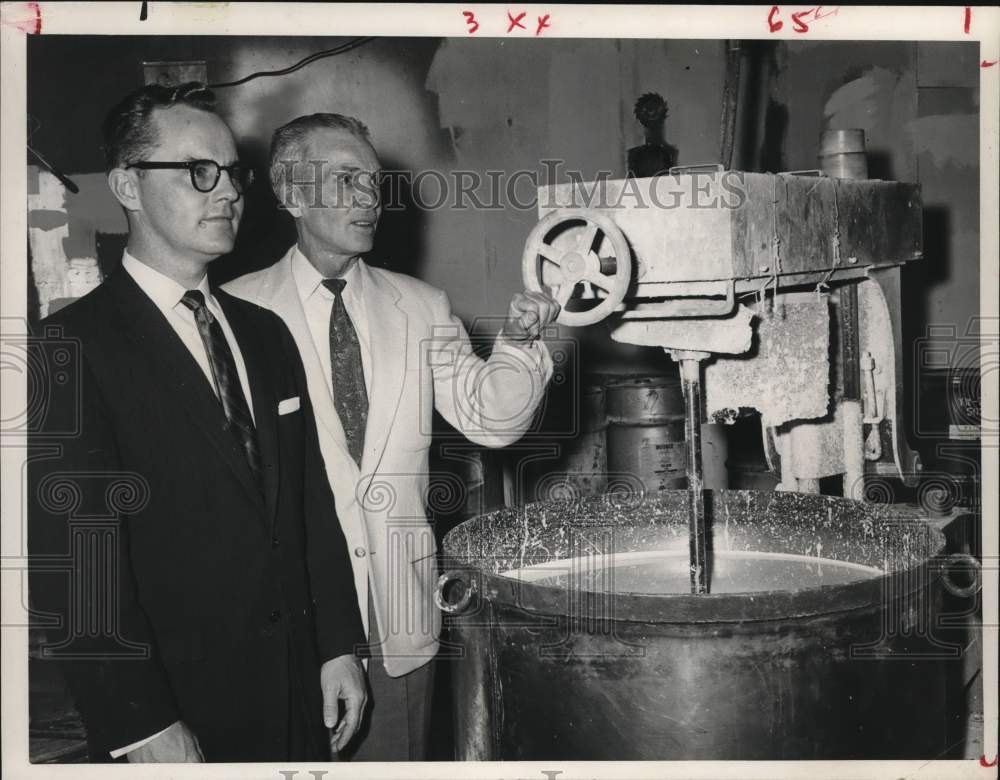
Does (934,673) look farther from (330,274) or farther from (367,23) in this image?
(367,23)

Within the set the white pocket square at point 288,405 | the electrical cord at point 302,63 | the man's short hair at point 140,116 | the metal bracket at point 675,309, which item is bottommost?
the white pocket square at point 288,405

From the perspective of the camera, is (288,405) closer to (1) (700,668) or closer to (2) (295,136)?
(2) (295,136)

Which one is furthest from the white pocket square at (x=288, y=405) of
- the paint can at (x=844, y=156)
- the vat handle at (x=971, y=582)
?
the paint can at (x=844, y=156)

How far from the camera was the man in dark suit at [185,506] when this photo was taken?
1845 millimetres

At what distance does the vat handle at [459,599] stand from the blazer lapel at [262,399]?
35cm

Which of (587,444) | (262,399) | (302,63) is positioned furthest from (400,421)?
(587,444)

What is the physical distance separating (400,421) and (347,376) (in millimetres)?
158

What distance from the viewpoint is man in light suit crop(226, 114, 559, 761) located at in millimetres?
2336

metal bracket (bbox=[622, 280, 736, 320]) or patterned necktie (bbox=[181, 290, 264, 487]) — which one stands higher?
metal bracket (bbox=[622, 280, 736, 320])

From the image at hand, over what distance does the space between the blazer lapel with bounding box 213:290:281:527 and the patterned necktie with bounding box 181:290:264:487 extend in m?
0.02

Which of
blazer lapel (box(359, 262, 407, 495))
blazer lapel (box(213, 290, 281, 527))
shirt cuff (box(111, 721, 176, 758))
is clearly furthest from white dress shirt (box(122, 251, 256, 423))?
shirt cuff (box(111, 721, 176, 758))

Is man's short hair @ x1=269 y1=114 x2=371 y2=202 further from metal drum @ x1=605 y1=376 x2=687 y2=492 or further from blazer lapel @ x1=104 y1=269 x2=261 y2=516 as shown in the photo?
metal drum @ x1=605 y1=376 x2=687 y2=492

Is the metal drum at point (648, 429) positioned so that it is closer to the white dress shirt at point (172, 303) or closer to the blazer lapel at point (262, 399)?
the blazer lapel at point (262, 399)

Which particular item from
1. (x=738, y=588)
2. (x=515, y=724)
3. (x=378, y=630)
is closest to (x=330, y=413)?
(x=378, y=630)
